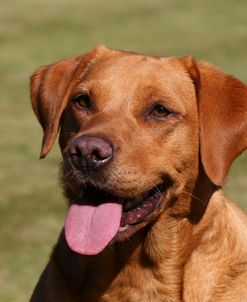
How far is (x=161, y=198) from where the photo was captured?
6.23 metres

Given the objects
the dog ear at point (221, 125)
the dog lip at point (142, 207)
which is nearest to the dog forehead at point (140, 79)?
the dog ear at point (221, 125)

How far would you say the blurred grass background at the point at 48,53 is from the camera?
32.5 feet

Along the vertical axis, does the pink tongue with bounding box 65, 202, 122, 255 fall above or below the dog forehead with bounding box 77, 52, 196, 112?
below

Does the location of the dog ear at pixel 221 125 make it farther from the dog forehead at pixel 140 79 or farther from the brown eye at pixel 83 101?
the brown eye at pixel 83 101

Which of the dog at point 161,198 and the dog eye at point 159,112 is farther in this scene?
the dog eye at point 159,112

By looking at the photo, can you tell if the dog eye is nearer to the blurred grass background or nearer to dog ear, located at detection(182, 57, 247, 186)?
dog ear, located at detection(182, 57, 247, 186)

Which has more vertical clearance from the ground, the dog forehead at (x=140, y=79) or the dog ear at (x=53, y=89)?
the dog forehead at (x=140, y=79)

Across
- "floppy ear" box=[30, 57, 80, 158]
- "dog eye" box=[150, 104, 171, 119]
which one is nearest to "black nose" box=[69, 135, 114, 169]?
"dog eye" box=[150, 104, 171, 119]

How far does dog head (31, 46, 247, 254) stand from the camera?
5.98m

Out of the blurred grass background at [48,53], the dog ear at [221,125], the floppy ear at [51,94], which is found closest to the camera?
the dog ear at [221,125]

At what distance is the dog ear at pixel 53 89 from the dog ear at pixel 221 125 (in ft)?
2.83

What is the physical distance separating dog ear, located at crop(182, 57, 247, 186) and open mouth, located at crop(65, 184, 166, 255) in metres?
0.33

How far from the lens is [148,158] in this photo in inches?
240

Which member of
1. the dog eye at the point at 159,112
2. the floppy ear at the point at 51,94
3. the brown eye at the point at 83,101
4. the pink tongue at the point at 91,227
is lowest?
the pink tongue at the point at 91,227
